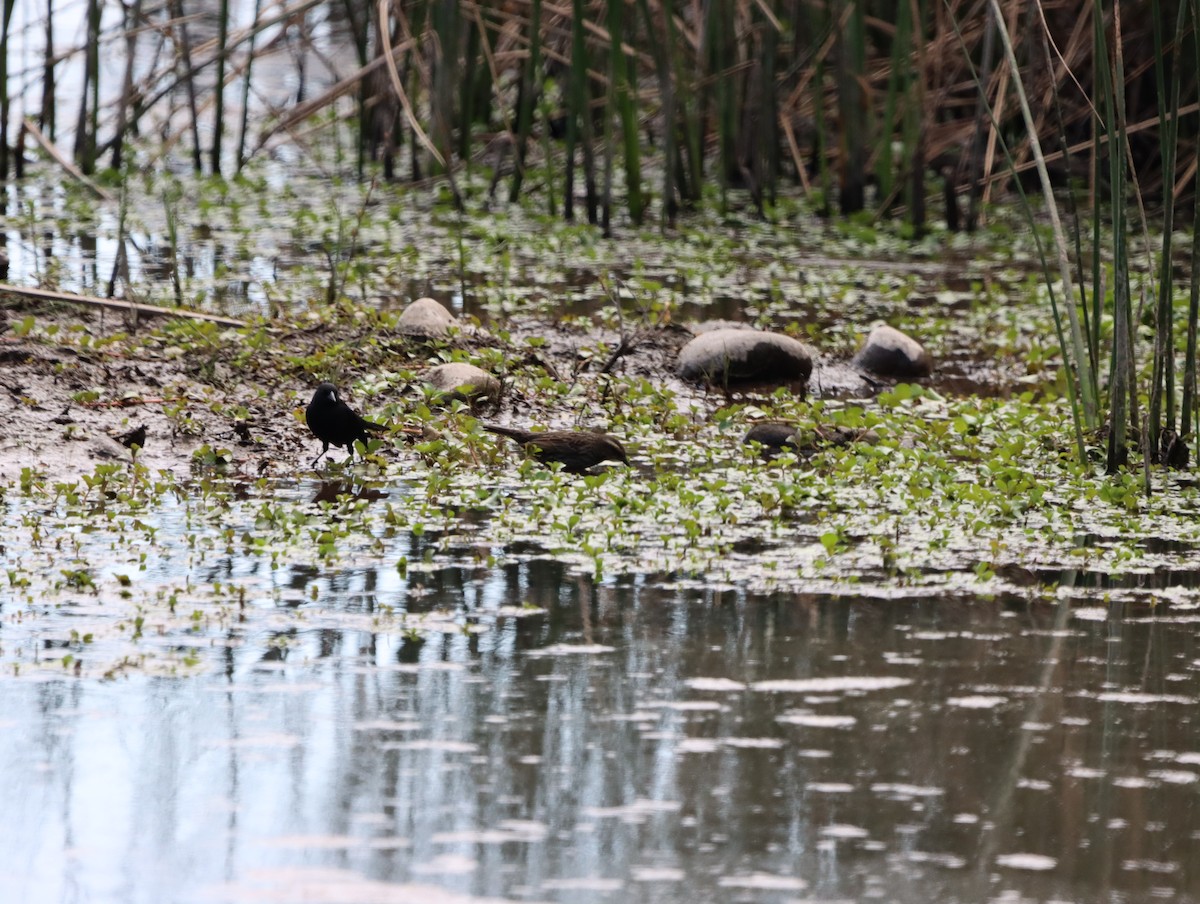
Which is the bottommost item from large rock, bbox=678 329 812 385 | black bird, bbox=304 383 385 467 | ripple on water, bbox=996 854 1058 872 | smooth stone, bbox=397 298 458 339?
ripple on water, bbox=996 854 1058 872

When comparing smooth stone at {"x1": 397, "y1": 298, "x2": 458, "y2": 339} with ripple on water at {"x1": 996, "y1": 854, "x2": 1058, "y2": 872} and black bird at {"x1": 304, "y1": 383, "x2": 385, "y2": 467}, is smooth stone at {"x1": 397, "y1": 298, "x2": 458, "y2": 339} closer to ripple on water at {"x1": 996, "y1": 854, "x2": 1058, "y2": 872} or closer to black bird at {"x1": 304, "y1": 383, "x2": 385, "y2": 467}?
black bird at {"x1": 304, "y1": 383, "x2": 385, "y2": 467}

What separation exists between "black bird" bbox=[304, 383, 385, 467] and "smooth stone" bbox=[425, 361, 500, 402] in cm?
67

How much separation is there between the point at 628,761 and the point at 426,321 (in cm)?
358

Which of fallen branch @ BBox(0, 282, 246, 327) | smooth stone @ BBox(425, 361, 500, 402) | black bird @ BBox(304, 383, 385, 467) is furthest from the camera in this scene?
fallen branch @ BBox(0, 282, 246, 327)

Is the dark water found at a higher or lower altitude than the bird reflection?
lower

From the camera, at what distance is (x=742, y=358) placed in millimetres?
6031

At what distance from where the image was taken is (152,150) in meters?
11.9

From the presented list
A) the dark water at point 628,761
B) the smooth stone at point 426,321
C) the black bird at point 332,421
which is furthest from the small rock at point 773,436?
the dark water at point 628,761

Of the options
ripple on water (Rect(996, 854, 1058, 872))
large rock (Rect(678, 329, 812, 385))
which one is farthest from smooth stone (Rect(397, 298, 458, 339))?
ripple on water (Rect(996, 854, 1058, 872))

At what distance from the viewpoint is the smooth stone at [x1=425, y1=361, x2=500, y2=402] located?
5254 mm

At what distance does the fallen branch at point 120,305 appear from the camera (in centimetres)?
573

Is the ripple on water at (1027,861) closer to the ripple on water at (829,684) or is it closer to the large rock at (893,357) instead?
the ripple on water at (829,684)

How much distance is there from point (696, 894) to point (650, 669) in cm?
85

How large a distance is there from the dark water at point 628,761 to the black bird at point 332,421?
1.16 metres
